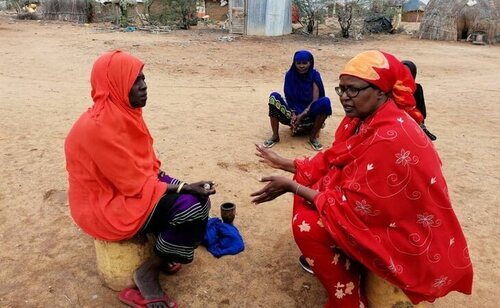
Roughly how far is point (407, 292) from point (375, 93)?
1.06 m

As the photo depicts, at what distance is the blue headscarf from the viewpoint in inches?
202

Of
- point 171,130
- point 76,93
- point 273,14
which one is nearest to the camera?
point 171,130

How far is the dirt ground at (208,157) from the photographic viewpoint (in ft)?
8.79

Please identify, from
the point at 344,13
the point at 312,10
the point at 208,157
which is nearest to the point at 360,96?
the point at 208,157

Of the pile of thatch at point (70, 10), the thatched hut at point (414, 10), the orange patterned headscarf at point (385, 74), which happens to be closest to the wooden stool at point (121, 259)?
the orange patterned headscarf at point (385, 74)

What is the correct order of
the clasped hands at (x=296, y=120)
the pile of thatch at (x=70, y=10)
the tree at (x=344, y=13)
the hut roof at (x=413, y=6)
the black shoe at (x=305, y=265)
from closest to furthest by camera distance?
1. the black shoe at (x=305, y=265)
2. the clasped hands at (x=296, y=120)
3. the tree at (x=344, y=13)
4. the pile of thatch at (x=70, y=10)
5. the hut roof at (x=413, y=6)

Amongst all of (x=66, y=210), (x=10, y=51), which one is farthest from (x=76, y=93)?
(x=10, y=51)

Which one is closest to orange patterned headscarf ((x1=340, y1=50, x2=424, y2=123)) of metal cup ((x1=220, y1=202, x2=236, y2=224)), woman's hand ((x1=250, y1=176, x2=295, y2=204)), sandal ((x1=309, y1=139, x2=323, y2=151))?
woman's hand ((x1=250, y1=176, x2=295, y2=204))

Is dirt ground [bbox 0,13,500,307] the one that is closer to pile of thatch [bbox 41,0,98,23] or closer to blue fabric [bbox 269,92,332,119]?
blue fabric [bbox 269,92,332,119]

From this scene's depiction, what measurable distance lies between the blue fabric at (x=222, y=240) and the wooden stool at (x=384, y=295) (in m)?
1.03

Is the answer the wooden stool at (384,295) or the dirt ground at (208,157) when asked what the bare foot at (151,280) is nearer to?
the dirt ground at (208,157)

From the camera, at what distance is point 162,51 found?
11617 millimetres

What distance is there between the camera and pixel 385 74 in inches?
81.4

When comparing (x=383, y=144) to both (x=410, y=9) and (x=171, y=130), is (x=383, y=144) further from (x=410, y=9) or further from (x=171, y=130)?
(x=410, y=9)
